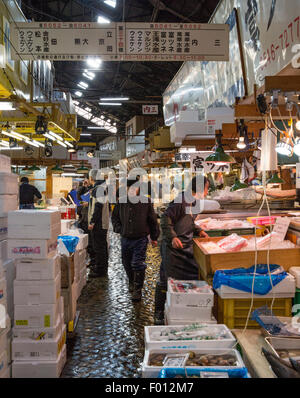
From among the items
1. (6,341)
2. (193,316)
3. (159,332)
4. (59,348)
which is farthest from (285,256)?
(6,341)

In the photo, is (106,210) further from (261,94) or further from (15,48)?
(261,94)

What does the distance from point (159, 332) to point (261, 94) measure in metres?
2.27

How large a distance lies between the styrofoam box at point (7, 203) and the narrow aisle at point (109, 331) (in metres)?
1.81

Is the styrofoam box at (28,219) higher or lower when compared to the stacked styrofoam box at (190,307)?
higher

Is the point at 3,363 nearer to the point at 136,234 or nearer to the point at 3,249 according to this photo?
the point at 3,249

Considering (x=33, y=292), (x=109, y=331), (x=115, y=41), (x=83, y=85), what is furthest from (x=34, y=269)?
(x=83, y=85)

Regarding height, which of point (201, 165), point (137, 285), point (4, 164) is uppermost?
point (201, 165)

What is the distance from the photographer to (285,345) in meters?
2.88

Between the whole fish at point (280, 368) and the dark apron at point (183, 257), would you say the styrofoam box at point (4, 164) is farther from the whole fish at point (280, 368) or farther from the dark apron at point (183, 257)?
the whole fish at point (280, 368)

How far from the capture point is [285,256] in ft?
13.6

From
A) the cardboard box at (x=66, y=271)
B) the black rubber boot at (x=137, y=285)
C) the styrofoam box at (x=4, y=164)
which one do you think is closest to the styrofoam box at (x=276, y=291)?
the cardboard box at (x=66, y=271)

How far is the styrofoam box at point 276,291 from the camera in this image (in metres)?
Answer: 3.62

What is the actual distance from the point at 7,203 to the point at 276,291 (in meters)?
Result: 2.92

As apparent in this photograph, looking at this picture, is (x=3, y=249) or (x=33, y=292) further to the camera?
(x=3, y=249)
